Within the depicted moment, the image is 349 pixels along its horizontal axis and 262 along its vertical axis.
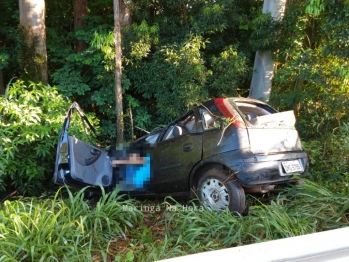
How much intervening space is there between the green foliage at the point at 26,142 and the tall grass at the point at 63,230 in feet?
4.80

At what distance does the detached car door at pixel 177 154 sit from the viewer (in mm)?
4270

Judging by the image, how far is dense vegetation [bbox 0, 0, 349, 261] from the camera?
3199 millimetres

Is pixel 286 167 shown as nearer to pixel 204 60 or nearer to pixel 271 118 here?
pixel 271 118

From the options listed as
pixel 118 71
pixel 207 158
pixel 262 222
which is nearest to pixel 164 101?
pixel 118 71

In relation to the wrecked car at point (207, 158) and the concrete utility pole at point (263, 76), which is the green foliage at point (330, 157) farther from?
the concrete utility pole at point (263, 76)

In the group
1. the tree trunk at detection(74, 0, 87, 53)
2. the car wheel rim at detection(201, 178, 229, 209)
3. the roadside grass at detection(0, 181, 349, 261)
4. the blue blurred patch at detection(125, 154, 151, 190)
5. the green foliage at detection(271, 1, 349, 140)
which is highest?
the tree trunk at detection(74, 0, 87, 53)

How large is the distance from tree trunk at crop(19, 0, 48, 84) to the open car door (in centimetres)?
324

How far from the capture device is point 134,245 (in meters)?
3.21

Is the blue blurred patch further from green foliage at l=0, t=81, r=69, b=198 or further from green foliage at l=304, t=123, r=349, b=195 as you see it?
green foliage at l=304, t=123, r=349, b=195

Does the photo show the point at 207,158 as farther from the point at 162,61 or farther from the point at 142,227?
the point at 162,61

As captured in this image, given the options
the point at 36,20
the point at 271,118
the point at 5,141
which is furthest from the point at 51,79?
the point at 271,118

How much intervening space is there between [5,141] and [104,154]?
1.46m

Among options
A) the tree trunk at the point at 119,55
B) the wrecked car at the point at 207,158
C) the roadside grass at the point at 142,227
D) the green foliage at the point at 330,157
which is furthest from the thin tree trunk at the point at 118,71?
the green foliage at the point at 330,157

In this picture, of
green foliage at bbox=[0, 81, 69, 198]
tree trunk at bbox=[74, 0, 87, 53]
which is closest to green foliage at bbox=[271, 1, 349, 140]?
green foliage at bbox=[0, 81, 69, 198]
